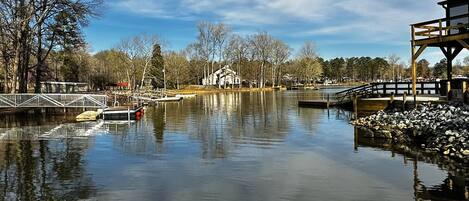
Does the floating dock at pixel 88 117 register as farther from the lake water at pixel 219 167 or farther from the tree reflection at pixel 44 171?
the tree reflection at pixel 44 171

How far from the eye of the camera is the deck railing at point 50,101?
31953mm

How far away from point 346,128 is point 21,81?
93.4 ft

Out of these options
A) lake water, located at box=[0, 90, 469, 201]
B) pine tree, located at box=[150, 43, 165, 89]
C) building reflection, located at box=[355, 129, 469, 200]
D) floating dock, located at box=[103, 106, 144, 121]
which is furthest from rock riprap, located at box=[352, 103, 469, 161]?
pine tree, located at box=[150, 43, 165, 89]

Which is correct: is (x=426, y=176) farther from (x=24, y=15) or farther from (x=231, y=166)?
(x=24, y=15)

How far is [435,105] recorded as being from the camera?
2247 centimetres

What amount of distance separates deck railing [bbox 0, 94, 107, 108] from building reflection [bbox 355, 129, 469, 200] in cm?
2100

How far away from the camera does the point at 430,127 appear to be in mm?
17906

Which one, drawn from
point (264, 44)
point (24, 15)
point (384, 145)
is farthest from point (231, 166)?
point (264, 44)

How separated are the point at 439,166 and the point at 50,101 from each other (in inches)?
1082

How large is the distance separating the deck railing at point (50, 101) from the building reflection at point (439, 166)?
21.0 m


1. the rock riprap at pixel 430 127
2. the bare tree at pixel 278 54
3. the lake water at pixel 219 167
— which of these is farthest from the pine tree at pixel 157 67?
the rock riprap at pixel 430 127

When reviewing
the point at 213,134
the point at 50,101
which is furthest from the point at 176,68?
the point at 213,134

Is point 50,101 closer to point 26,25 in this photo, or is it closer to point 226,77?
point 26,25

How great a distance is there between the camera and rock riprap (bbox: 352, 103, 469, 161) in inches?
598
